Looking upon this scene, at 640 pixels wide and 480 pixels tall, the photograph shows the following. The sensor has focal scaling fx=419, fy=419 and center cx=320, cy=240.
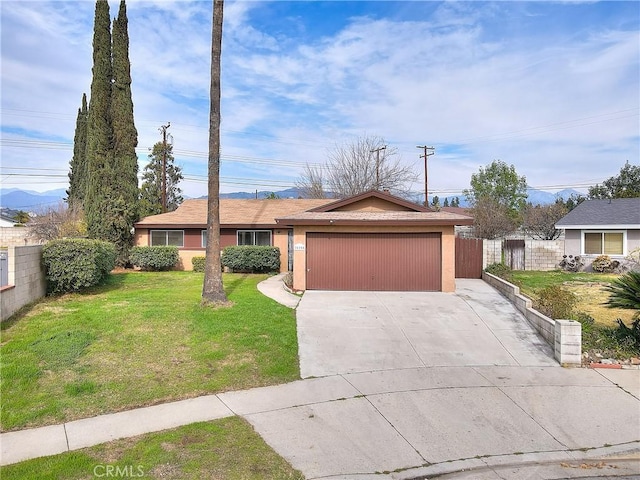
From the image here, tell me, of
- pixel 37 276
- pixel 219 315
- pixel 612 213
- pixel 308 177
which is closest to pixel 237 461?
pixel 219 315

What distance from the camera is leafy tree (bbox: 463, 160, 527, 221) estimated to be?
41750 millimetres

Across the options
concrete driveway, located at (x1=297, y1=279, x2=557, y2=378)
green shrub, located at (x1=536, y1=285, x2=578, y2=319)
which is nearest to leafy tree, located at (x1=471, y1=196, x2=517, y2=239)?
concrete driveway, located at (x1=297, y1=279, x2=557, y2=378)

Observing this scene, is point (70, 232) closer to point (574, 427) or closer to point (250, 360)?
point (250, 360)

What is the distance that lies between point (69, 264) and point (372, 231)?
8.98 m

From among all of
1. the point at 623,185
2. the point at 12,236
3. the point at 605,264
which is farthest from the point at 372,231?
the point at 623,185

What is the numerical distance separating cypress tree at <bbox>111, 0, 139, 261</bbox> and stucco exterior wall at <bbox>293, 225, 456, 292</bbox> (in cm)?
976

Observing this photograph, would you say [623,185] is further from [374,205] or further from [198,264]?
[198,264]

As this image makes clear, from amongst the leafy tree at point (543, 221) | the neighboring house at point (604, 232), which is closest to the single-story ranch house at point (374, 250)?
the neighboring house at point (604, 232)

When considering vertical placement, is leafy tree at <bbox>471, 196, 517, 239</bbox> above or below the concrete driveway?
above

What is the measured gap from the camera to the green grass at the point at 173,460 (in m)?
4.07

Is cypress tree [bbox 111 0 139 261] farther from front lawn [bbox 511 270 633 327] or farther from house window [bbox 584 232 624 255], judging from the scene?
house window [bbox 584 232 624 255]

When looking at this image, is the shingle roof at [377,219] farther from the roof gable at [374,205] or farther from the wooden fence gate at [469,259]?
the wooden fence gate at [469,259]

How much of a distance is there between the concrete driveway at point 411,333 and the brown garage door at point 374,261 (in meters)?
0.93

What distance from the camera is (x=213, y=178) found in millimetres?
11273
